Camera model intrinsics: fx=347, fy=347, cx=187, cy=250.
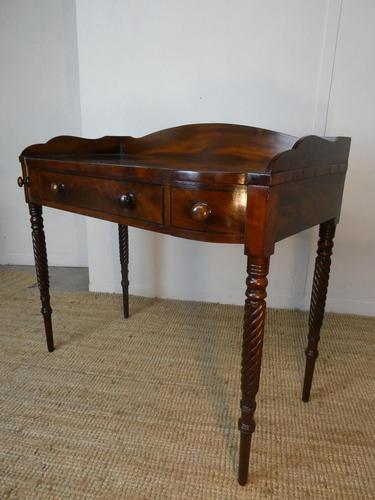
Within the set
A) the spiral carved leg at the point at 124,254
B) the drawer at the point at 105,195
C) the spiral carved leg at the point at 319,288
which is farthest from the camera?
the spiral carved leg at the point at 124,254

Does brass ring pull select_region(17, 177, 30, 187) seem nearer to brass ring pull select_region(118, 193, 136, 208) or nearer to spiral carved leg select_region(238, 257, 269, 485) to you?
brass ring pull select_region(118, 193, 136, 208)

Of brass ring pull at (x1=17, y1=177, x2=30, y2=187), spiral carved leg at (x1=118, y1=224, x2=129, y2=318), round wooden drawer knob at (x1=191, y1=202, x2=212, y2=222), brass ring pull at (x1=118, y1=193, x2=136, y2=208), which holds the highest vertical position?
round wooden drawer knob at (x1=191, y1=202, x2=212, y2=222)

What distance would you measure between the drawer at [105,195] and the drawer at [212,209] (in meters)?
0.07

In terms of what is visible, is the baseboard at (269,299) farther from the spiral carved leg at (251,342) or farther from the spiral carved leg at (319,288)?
the spiral carved leg at (251,342)

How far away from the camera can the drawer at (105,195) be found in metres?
Result: 0.83

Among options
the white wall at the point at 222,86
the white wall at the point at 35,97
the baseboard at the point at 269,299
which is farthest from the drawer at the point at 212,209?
the white wall at the point at 35,97

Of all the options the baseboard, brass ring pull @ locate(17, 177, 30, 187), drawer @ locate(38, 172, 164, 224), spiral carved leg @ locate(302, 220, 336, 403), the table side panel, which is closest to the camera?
the table side panel

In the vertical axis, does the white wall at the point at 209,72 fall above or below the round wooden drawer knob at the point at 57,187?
above

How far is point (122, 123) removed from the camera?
1711 millimetres

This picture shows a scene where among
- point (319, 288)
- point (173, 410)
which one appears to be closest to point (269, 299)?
point (319, 288)

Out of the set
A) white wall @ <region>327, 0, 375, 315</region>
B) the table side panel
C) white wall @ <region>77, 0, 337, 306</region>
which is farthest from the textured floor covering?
the table side panel

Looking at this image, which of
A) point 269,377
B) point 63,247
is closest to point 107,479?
→ point 269,377

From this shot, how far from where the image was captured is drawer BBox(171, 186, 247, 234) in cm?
70

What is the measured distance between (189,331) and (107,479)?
772 millimetres
